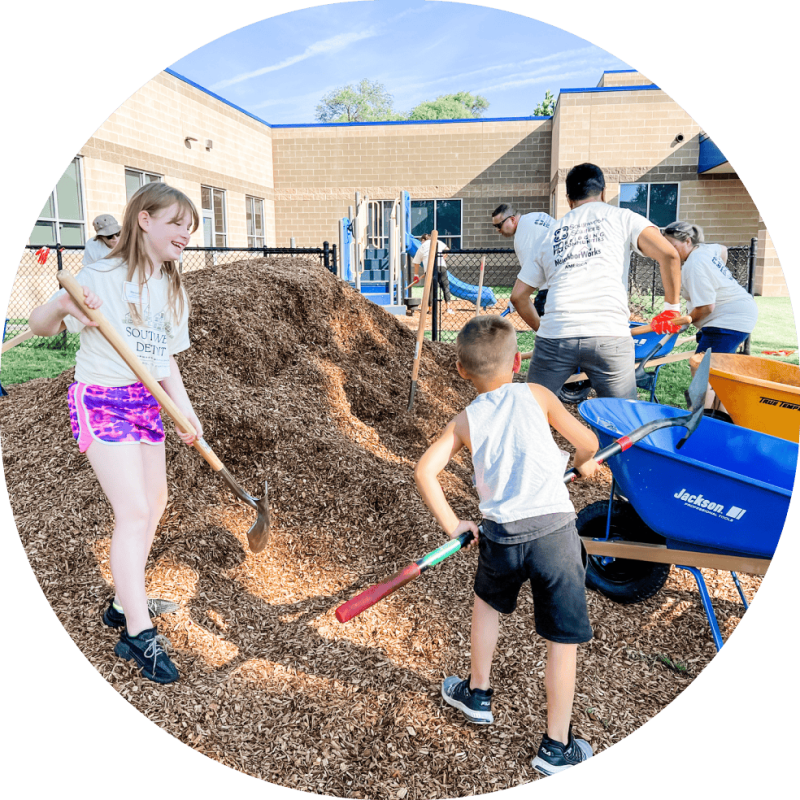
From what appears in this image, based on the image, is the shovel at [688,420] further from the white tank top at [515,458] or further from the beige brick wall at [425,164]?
the beige brick wall at [425,164]

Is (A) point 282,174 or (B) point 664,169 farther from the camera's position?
(A) point 282,174

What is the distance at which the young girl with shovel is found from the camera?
2408 millimetres

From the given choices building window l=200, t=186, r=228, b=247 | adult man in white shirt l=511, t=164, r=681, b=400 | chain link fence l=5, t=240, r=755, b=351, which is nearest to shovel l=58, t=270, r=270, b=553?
adult man in white shirt l=511, t=164, r=681, b=400

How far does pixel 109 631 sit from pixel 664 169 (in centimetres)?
1928

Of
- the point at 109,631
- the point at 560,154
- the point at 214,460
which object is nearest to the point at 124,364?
the point at 214,460

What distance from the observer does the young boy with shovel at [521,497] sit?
2.11 metres

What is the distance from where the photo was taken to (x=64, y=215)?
13.0 m

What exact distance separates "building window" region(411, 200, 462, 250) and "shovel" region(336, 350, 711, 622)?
64.2 feet

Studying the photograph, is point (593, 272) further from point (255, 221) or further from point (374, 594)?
point (255, 221)

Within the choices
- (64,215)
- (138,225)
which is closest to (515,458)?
(138,225)

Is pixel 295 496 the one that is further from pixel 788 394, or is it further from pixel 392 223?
pixel 392 223

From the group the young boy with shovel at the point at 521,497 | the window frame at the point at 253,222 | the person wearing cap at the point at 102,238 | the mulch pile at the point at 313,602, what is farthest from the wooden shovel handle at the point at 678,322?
the window frame at the point at 253,222

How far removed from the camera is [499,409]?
7.02 feet

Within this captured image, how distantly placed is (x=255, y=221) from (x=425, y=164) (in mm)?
5733
